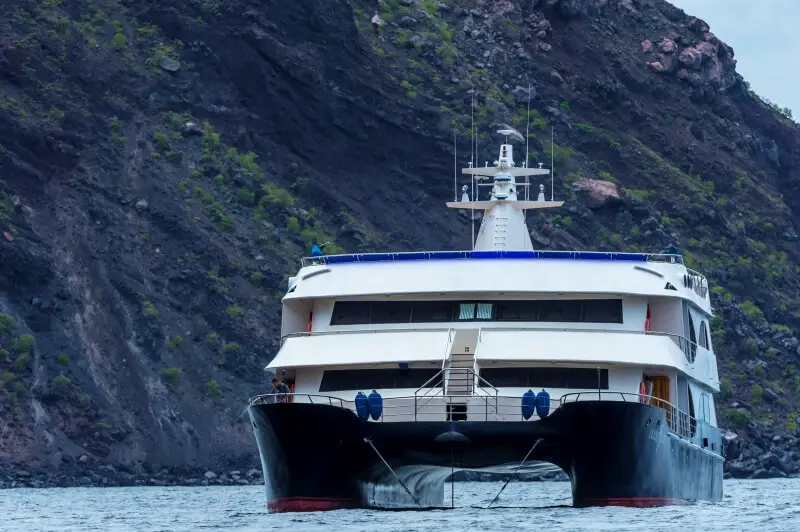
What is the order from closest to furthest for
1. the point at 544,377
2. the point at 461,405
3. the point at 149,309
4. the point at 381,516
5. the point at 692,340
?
the point at 381,516 → the point at 461,405 → the point at 544,377 → the point at 692,340 → the point at 149,309

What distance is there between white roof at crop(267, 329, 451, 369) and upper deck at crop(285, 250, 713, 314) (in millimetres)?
1220

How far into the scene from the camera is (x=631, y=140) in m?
145

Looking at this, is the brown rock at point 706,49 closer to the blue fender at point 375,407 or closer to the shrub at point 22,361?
the shrub at point 22,361

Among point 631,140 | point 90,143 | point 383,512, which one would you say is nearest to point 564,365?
point 383,512

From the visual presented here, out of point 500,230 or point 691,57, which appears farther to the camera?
point 691,57

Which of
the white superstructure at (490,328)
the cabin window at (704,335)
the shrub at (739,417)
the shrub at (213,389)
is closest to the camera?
the white superstructure at (490,328)

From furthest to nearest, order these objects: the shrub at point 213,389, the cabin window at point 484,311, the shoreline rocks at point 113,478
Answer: the shrub at point 213,389, the shoreline rocks at point 113,478, the cabin window at point 484,311

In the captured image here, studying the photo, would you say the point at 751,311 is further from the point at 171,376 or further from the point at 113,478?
the point at 113,478

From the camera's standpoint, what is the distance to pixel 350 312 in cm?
5122

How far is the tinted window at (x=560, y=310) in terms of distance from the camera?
166ft

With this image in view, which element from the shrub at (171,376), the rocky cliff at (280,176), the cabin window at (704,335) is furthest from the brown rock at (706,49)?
the cabin window at (704,335)

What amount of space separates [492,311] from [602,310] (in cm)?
282

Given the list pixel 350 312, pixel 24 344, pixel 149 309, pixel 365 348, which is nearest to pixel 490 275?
pixel 350 312

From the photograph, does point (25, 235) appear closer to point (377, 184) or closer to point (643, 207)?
point (377, 184)
